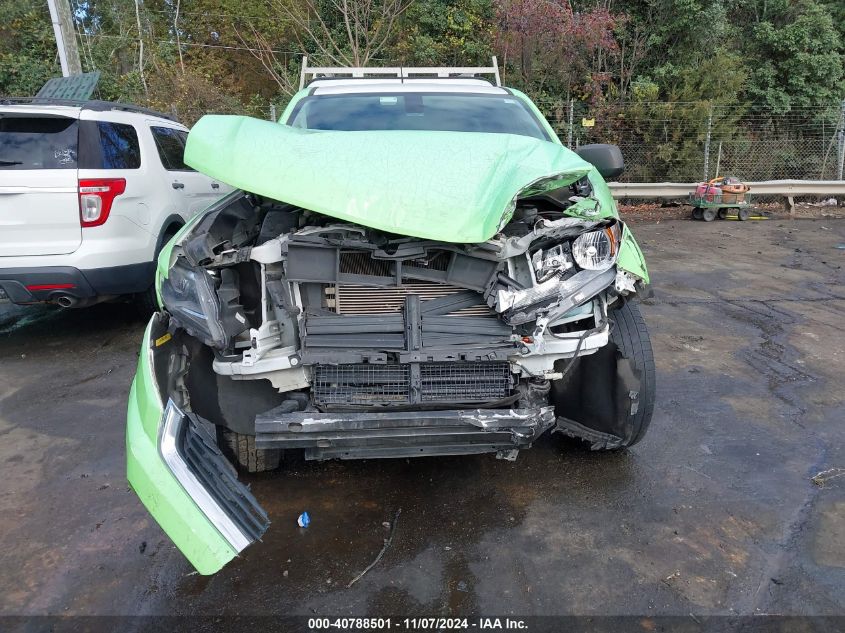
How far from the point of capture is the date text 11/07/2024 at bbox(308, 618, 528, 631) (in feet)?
7.06

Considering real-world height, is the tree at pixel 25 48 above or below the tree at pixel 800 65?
above

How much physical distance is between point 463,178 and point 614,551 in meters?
A: 1.66

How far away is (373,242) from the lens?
240 cm

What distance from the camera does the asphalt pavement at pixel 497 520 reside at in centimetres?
229

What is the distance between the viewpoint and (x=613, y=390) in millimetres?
2893

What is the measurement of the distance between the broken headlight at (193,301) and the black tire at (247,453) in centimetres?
74

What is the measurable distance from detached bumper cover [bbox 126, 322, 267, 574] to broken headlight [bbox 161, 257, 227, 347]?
10.6 inches

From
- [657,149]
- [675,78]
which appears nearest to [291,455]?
[657,149]

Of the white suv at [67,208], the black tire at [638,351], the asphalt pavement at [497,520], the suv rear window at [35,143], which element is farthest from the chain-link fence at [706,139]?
the black tire at [638,351]

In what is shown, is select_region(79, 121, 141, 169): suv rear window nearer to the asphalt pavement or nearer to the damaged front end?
the asphalt pavement

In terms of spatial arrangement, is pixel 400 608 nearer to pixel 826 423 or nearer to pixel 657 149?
pixel 826 423

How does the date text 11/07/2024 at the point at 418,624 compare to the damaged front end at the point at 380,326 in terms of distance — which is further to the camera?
the damaged front end at the point at 380,326

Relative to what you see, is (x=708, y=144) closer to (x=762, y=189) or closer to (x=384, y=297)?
(x=762, y=189)

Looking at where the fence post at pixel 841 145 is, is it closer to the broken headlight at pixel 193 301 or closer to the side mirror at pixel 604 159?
the side mirror at pixel 604 159
